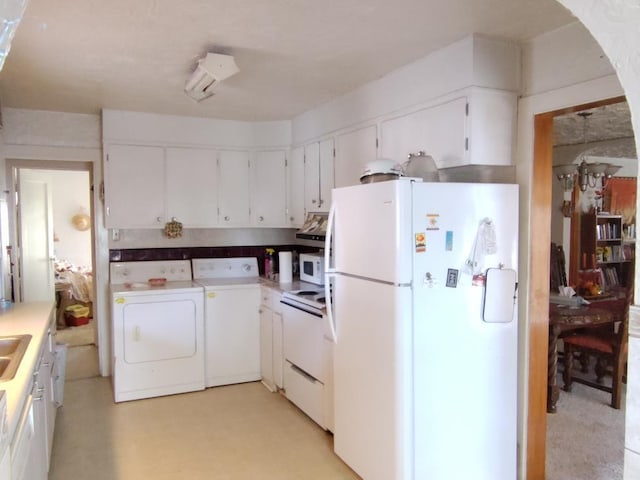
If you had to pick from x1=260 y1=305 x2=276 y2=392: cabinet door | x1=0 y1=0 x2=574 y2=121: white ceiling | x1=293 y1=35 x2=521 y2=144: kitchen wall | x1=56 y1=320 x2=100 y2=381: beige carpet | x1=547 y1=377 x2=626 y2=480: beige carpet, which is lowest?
x1=547 y1=377 x2=626 y2=480: beige carpet

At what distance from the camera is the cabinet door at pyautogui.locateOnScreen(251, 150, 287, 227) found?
4.58m

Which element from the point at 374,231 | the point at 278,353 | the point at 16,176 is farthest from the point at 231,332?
the point at 16,176

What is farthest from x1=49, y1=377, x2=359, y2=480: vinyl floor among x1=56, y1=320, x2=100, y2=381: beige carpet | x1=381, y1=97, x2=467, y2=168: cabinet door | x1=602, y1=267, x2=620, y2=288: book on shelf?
x1=602, y1=267, x2=620, y2=288: book on shelf

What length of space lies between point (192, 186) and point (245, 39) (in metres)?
2.17

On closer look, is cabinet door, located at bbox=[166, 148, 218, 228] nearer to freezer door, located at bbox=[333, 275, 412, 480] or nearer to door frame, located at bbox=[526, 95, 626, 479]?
freezer door, located at bbox=[333, 275, 412, 480]

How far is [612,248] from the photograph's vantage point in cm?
557

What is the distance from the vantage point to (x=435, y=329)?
231 centimetres

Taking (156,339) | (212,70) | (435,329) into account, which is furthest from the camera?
(156,339)

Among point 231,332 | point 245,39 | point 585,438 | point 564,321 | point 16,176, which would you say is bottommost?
point 585,438

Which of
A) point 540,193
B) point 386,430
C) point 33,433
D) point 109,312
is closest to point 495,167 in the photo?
point 540,193

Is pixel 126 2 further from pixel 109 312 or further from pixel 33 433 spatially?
pixel 109 312

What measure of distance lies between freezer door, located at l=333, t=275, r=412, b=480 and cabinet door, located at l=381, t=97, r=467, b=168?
0.83m

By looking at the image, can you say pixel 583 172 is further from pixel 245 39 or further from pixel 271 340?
pixel 245 39

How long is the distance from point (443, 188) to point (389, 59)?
953 millimetres
